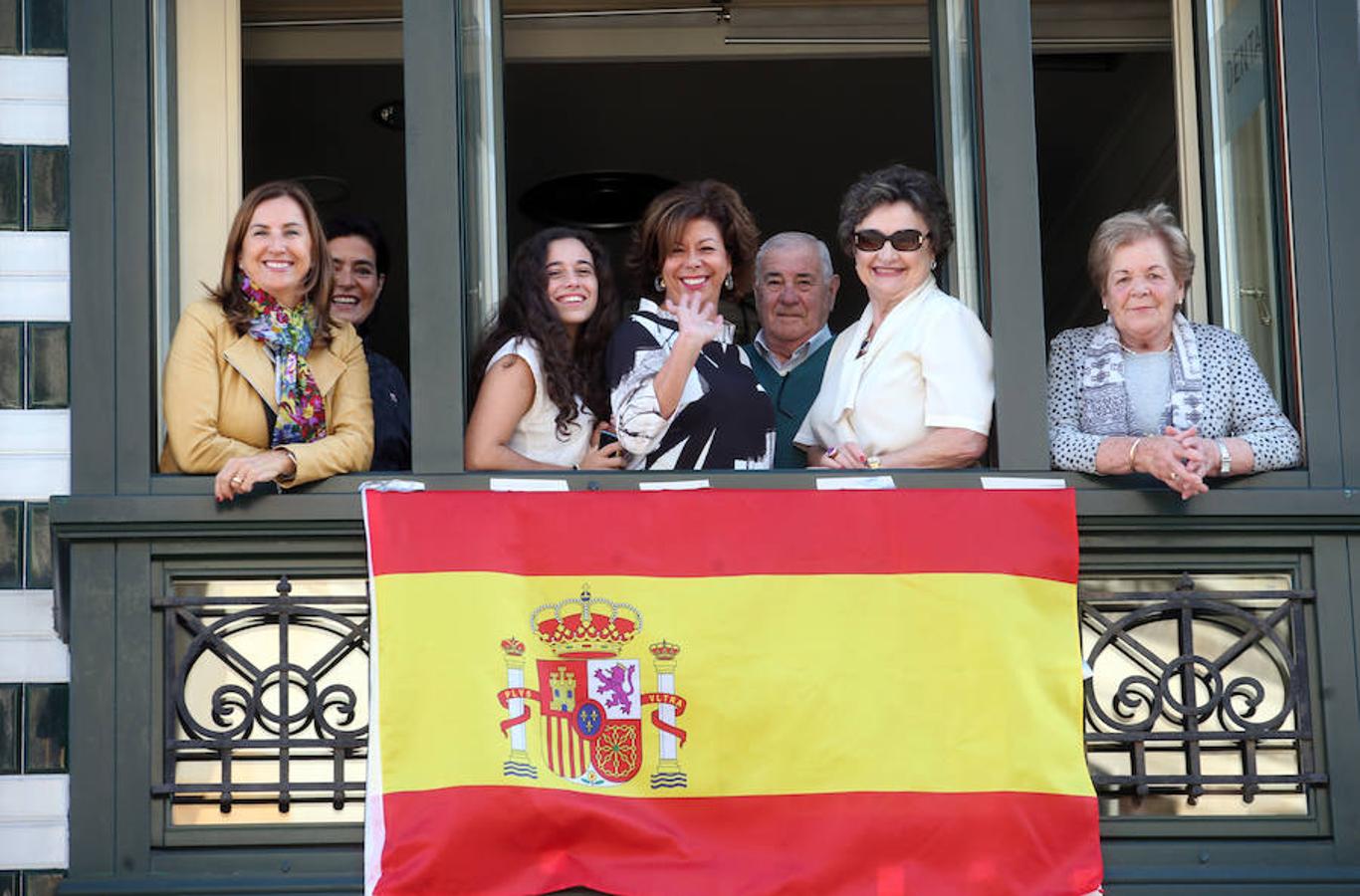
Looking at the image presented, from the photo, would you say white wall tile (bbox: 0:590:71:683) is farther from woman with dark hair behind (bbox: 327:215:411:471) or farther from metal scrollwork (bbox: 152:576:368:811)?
woman with dark hair behind (bbox: 327:215:411:471)

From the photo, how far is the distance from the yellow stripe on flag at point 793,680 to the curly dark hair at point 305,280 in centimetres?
81

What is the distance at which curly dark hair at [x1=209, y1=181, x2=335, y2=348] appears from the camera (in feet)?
18.1

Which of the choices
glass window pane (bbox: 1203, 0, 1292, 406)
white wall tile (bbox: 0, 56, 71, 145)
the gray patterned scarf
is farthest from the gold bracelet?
glass window pane (bbox: 1203, 0, 1292, 406)

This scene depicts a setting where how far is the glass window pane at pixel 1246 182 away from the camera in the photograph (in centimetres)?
580

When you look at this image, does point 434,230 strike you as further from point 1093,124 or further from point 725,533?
point 1093,124

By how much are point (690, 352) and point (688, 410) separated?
18 centimetres

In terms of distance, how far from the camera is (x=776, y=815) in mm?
5141

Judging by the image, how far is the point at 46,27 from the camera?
5.75m

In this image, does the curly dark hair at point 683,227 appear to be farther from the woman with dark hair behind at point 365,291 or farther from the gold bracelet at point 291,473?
the gold bracelet at point 291,473

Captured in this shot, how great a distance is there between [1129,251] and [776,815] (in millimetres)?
1801

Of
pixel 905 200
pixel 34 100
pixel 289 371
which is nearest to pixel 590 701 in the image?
pixel 289 371

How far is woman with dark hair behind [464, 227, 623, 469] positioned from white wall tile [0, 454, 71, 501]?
108 cm

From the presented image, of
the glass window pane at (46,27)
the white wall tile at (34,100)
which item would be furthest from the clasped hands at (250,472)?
the glass window pane at (46,27)

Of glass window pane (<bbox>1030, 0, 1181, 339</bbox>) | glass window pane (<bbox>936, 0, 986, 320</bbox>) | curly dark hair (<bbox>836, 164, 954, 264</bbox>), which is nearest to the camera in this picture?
curly dark hair (<bbox>836, 164, 954, 264</bbox>)
